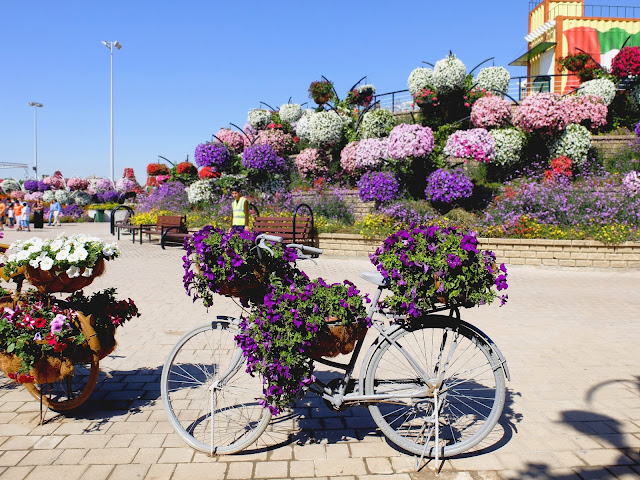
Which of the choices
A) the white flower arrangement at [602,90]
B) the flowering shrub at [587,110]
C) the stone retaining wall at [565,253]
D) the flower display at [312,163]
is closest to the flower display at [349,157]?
the flower display at [312,163]

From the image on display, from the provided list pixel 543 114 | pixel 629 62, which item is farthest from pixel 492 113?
pixel 629 62

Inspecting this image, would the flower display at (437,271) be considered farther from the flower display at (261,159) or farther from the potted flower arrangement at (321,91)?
the potted flower arrangement at (321,91)

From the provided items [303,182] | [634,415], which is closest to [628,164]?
[303,182]

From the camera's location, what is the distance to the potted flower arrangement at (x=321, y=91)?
23203mm

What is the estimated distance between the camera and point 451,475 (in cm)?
303

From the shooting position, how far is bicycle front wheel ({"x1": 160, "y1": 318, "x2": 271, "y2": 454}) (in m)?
3.23

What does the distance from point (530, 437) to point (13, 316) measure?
3565 millimetres

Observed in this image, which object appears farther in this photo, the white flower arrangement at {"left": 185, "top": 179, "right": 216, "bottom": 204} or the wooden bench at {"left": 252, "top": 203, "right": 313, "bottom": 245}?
the white flower arrangement at {"left": 185, "top": 179, "right": 216, "bottom": 204}

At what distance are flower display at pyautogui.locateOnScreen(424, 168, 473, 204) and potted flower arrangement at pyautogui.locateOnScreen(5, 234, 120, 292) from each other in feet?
36.6

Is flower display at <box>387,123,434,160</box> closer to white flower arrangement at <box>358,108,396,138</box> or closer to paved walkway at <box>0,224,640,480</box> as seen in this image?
white flower arrangement at <box>358,108,396,138</box>

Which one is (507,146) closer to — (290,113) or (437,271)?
(290,113)

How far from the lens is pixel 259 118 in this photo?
86.4 ft

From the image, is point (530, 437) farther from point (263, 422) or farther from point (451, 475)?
point (263, 422)

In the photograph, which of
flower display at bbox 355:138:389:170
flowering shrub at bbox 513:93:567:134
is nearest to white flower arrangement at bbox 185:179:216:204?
flower display at bbox 355:138:389:170
